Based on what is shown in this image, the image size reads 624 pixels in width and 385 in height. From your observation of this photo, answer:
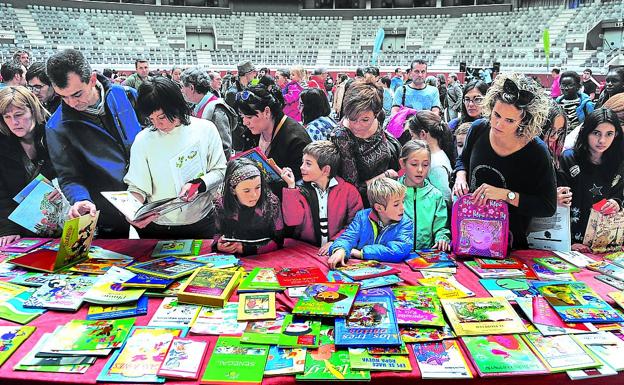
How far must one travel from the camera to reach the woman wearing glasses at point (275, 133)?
9.61 ft

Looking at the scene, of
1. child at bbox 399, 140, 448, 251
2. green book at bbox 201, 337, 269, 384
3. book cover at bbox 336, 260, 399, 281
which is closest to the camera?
green book at bbox 201, 337, 269, 384

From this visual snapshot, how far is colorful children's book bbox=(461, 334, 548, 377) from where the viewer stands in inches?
72.2

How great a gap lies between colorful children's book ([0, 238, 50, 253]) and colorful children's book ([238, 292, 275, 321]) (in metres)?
1.59

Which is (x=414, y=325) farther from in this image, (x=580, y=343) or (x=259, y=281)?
(x=259, y=281)

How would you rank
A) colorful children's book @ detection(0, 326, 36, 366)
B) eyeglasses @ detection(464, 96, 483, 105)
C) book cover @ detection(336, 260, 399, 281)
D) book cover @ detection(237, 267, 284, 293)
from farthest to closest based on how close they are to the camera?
eyeglasses @ detection(464, 96, 483, 105), book cover @ detection(336, 260, 399, 281), book cover @ detection(237, 267, 284, 293), colorful children's book @ detection(0, 326, 36, 366)

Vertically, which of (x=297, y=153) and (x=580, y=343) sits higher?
(x=297, y=153)

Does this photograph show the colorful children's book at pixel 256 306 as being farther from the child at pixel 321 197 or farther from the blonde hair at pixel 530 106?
the blonde hair at pixel 530 106

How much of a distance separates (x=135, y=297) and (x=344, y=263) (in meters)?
1.14

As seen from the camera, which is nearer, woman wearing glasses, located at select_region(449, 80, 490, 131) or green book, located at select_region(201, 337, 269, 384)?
green book, located at select_region(201, 337, 269, 384)

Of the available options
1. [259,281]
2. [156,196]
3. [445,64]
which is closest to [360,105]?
[259,281]

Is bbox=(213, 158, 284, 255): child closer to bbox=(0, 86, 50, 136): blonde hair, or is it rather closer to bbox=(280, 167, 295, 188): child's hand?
bbox=(280, 167, 295, 188): child's hand

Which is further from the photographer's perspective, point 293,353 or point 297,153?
point 297,153

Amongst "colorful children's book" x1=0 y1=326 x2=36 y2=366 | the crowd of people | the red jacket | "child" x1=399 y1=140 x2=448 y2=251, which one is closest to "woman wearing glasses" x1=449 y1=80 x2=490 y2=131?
the crowd of people

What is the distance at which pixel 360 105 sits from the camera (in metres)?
2.87
